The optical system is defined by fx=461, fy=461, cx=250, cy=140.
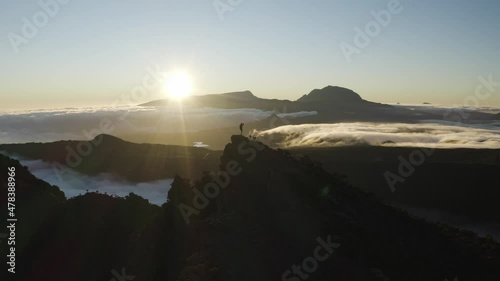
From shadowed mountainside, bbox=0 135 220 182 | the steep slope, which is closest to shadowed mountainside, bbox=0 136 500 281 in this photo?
the steep slope

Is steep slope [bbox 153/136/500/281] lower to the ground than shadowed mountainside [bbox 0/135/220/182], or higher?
higher

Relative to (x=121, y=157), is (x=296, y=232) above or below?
above

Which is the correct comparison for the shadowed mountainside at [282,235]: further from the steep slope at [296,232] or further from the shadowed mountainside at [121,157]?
the shadowed mountainside at [121,157]

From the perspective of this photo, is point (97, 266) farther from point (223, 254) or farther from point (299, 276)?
point (299, 276)

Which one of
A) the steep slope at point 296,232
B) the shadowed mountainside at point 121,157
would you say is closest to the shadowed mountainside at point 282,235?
the steep slope at point 296,232

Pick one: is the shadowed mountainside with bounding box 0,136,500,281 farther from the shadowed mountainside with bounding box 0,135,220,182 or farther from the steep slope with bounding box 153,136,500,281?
the shadowed mountainside with bounding box 0,135,220,182

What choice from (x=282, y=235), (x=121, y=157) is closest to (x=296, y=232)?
(x=282, y=235)

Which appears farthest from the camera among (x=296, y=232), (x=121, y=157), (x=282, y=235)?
(x=121, y=157)

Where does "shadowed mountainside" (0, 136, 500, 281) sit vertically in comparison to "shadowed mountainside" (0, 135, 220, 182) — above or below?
above

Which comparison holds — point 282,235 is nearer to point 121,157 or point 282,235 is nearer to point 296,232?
point 296,232

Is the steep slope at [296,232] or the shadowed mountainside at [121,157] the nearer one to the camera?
the steep slope at [296,232]

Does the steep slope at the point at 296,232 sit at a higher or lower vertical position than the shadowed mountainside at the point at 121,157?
higher

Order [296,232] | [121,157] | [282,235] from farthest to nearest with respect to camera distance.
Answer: [121,157]
[296,232]
[282,235]

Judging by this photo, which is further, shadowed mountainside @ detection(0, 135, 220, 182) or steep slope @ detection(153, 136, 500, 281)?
shadowed mountainside @ detection(0, 135, 220, 182)
